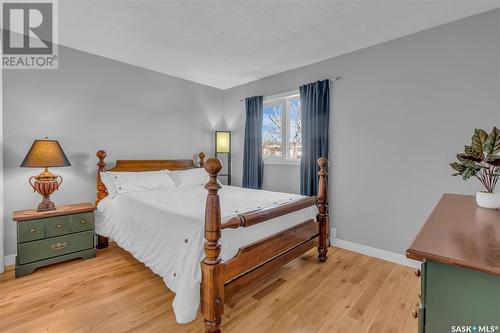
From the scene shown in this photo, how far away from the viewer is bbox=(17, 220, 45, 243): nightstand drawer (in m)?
2.37

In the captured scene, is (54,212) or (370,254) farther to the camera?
(370,254)

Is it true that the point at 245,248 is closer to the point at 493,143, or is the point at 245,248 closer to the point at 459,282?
the point at 459,282

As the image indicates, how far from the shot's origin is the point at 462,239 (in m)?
0.91

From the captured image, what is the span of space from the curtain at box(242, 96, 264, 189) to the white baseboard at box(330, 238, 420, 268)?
1.51 metres

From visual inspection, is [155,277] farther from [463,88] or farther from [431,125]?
[463,88]

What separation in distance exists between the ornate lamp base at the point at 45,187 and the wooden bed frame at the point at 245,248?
6.89ft

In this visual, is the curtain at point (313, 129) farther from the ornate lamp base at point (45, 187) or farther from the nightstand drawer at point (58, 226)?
the ornate lamp base at point (45, 187)

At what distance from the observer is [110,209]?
9.42 feet

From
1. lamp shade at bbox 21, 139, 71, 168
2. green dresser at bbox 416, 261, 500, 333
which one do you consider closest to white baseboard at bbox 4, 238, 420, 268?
lamp shade at bbox 21, 139, 71, 168

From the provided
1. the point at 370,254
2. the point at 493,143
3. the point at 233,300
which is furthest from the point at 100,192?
the point at 493,143

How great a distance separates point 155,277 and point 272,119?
2.82 metres

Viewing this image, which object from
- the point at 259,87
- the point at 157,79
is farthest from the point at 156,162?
the point at 259,87

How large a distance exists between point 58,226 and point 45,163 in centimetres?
68

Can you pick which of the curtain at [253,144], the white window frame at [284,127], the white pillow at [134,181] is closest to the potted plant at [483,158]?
the white window frame at [284,127]
